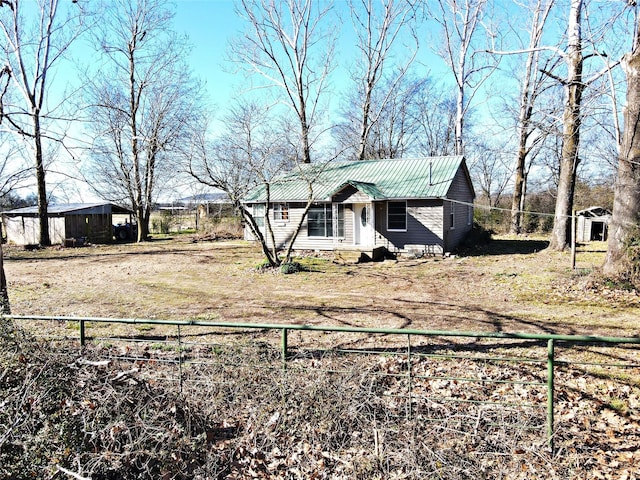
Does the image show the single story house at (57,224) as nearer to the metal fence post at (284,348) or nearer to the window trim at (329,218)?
the window trim at (329,218)

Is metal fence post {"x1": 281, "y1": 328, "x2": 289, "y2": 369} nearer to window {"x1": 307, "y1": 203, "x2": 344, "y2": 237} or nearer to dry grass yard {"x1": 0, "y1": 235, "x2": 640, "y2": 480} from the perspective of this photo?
dry grass yard {"x1": 0, "y1": 235, "x2": 640, "y2": 480}

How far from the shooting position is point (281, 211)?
20312 mm

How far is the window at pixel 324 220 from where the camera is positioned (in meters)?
18.9

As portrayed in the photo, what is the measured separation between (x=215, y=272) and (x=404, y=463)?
1217 centimetres

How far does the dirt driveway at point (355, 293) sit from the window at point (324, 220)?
198 centimetres

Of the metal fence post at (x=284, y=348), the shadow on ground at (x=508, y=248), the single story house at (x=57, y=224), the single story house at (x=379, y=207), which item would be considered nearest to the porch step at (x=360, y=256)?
the single story house at (x=379, y=207)

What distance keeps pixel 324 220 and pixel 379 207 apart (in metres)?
2.59

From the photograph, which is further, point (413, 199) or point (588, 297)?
point (413, 199)

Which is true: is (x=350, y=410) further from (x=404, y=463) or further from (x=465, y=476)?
(x=465, y=476)

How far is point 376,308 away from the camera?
30.8 ft

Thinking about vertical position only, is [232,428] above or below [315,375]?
below

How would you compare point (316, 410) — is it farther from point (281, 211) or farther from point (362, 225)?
point (281, 211)

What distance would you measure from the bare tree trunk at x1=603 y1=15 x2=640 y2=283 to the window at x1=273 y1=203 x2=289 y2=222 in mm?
13242

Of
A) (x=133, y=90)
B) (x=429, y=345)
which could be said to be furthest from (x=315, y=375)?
(x=133, y=90)
